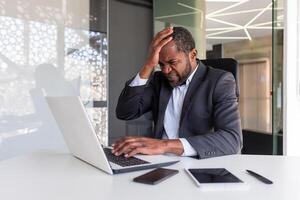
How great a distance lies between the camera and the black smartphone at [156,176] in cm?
93

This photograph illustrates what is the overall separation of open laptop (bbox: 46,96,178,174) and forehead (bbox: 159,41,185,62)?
566 millimetres

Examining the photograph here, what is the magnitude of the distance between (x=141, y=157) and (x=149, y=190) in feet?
1.22

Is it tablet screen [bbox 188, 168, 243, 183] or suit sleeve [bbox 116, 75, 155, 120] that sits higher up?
suit sleeve [bbox 116, 75, 155, 120]

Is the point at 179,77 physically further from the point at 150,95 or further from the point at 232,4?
the point at 232,4

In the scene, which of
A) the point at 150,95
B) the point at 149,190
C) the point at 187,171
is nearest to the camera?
the point at 149,190

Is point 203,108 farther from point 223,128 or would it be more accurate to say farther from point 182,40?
point 182,40

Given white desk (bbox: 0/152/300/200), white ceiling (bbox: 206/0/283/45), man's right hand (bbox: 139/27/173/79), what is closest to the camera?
white desk (bbox: 0/152/300/200)

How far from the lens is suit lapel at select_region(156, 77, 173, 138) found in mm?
1695

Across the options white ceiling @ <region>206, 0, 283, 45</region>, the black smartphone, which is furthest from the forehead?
white ceiling @ <region>206, 0, 283, 45</region>

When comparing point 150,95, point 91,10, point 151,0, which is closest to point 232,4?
point 151,0

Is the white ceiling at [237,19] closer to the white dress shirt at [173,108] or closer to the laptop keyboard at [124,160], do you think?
the white dress shirt at [173,108]

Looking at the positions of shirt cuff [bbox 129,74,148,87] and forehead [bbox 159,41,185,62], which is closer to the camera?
forehead [bbox 159,41,185,62]

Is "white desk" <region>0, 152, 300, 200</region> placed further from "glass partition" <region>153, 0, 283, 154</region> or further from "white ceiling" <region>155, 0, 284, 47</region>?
"white ceiling" <region>155, 0, 284, 47</region>

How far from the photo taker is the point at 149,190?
87 cm
